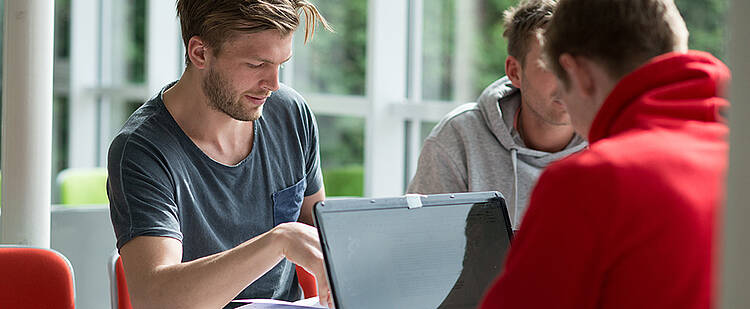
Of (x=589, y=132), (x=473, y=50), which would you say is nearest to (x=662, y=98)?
(x=589, y=132)

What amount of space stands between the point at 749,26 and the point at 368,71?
338 centimetres

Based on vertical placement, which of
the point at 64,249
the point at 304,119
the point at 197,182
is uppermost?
the point at 304,119

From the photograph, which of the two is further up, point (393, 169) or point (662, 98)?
point (662, 98)

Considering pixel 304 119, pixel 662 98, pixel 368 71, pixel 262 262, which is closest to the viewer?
pixel 662 98

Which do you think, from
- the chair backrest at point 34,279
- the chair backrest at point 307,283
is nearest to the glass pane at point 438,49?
the chair backrest at point 307,283

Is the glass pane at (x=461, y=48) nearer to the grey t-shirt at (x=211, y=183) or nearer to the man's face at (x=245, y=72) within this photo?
the grey t-shirt at (x=211, y=183)

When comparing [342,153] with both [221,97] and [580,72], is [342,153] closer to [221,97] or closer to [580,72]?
[221,97]

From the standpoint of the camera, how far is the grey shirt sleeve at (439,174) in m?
1.98

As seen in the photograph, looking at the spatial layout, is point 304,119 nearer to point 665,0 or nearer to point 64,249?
point 64,249

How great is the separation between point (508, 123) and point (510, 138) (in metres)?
0.06

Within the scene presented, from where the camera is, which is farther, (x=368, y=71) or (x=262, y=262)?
(x=368, y=71)

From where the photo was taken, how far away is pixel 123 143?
64.8 inches

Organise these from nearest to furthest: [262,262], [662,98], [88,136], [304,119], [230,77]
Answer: [662,98] < [262,262] < [230,77] < [304,119] < [88,136]

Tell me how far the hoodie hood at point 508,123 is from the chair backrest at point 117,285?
92cm
